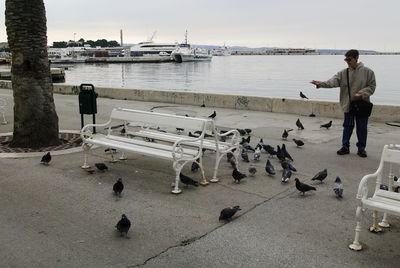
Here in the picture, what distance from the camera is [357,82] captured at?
7711mm

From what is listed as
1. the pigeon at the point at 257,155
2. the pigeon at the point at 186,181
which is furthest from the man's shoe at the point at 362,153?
the pigeon at the point at 186,181

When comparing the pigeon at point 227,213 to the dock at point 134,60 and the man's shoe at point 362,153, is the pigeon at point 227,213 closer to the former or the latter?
the man's shoe at point 362,153

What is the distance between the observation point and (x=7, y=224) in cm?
461

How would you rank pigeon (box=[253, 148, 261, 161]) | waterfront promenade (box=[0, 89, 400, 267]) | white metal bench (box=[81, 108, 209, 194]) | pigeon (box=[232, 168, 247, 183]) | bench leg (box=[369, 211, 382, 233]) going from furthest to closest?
pigeon (box=[253, 148, 261, 161]), pigeon (box=[232, 168, 247, 183]), white metal bench (box=[81, 108, 209, 194]), bench leg (box=[369, 211, 382, 233]), waterfront promenade (box=[0, 89, 400, 267])

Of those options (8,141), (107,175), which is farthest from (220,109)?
(107,175)

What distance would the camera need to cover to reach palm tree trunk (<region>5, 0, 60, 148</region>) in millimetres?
7785

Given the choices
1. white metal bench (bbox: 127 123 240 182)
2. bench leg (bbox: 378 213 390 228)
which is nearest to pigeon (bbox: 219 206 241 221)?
white metal bench (bbox: 127 123 240 182)

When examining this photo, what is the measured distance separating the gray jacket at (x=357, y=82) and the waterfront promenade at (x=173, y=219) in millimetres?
1178

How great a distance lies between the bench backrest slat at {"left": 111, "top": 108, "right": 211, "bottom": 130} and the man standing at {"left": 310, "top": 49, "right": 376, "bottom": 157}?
317 centimetres

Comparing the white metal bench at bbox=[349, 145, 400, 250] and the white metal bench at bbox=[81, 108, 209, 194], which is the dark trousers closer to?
the white metal bench at bbox=[81, 108, 209, 194]

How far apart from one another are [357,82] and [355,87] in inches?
3.7

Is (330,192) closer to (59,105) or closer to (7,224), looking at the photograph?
(7,224)

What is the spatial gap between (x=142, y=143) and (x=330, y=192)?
9.18 feet

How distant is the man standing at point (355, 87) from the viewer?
7.63 meters
